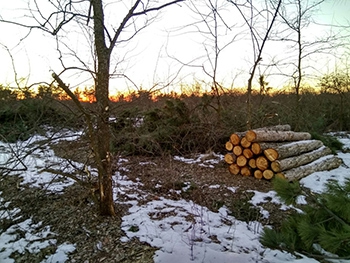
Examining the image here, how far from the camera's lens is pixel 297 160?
17.1ft

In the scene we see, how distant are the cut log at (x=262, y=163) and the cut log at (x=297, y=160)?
0.12 meters

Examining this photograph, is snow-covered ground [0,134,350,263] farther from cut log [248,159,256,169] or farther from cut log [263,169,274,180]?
cut log [248,159,256,169]

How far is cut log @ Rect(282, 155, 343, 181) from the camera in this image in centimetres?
491

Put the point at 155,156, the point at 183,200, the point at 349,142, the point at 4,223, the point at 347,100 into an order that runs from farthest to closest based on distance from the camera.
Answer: the point at 347,100
the point at 349,142
the point at 155,156
the point at 183,200
the point at 4,223

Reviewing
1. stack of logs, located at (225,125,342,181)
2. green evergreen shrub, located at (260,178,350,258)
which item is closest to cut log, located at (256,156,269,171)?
stack of logs, located at (225,125,342,181)

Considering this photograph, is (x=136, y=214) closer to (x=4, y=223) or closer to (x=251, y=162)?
(x=4, y=223)

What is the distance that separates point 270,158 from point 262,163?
20 centimetres

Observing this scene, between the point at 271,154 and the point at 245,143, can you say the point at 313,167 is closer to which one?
the point at 271,154

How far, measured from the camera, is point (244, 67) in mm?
8484

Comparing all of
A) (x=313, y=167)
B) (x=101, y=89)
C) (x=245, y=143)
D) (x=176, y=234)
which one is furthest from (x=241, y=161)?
(x=101, y=89)

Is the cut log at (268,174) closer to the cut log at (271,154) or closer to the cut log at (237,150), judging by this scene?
the cut log at (271,154)

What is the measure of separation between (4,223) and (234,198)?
320cm

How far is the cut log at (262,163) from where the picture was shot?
195 inches

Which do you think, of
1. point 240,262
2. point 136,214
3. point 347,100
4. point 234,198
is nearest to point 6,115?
point 136,214
